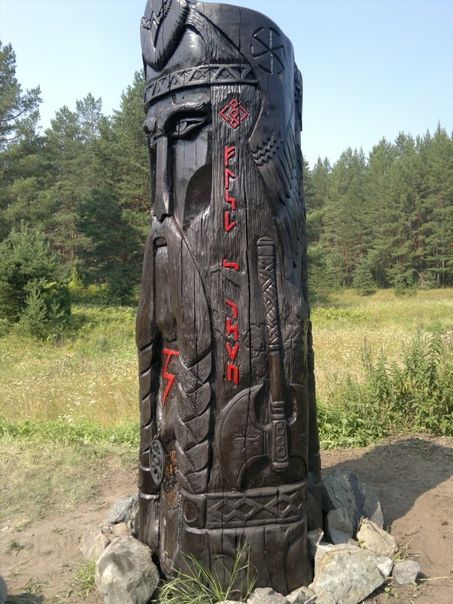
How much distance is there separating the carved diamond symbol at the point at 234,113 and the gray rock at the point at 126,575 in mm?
2649

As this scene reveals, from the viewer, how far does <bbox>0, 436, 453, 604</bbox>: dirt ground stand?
11.1 ft

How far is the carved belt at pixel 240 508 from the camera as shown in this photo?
10.2ft

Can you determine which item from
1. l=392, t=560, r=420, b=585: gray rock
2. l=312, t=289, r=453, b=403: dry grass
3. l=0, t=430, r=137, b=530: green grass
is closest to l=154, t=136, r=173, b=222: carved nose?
l=392, t=560, r=420, b=585: gray rock

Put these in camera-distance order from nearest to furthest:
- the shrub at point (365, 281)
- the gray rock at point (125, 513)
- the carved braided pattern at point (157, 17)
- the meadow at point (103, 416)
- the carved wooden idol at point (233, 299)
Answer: the carved wooden idol at point (233, 299) → the carved braided pattern at point (157, 17) → the gray rock at point (125, 513) → the meadow at point (103, 416) → the shrub at point (365, 281)

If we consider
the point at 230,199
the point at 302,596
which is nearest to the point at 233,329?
the point at 230,199

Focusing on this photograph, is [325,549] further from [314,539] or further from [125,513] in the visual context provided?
[125,513]

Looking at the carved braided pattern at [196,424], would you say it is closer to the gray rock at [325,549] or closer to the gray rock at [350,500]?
the gray rock at [325,549]

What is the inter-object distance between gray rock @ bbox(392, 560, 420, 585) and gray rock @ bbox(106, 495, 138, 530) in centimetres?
185

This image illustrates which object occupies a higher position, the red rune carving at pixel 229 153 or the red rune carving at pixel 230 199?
the red rune carving at pixel 229 153

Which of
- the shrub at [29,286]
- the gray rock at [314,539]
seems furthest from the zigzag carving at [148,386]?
the shrub at [29,286]

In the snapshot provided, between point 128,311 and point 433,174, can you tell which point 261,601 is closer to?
point 128,311

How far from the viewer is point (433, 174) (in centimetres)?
4016

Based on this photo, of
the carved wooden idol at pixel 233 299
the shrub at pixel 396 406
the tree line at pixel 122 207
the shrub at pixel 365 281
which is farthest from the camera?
the shrub at pixel 365 281

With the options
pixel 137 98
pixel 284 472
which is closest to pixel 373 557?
pixel 284 472
